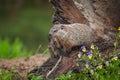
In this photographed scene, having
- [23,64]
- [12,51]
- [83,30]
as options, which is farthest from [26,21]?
[83,30]

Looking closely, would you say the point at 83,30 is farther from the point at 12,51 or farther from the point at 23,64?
the point at 12,51

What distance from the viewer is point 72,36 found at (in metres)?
4.32

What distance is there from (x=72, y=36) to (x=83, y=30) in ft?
0.41

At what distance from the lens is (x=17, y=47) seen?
7.41 m

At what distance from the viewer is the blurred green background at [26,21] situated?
1112cm

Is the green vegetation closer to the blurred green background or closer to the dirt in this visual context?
the dirt

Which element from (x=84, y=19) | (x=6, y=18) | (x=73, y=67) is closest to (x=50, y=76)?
(x=73, y=67)

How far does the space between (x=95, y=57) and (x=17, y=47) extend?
11.2 feet

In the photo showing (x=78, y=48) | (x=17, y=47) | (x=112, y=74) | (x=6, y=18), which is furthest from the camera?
(x=6, y=18)

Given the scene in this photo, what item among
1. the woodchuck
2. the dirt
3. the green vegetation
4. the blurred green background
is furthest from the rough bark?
the blurred green background

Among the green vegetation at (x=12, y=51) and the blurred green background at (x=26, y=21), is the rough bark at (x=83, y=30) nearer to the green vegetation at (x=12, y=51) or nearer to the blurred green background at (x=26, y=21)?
the green vegetation at (x=12, y=51)

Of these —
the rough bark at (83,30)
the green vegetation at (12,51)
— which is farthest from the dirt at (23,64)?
the green vegetation at (12,51)

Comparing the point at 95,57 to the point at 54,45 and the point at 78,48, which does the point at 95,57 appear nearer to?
the point at 78,48

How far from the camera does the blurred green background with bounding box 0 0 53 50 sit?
438 inches
